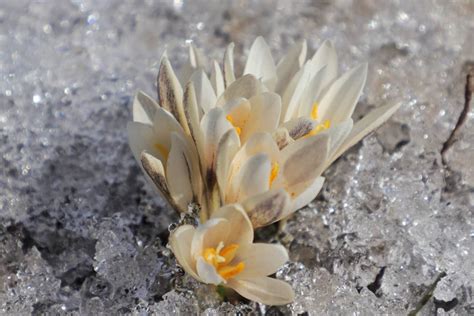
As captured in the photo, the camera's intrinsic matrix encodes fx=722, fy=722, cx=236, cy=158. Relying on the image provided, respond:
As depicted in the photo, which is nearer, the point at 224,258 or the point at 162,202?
the point at 224,258

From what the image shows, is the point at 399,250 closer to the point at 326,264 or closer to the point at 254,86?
the point at 326,264

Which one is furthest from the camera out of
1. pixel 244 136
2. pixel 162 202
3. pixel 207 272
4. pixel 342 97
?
pixel 162 202

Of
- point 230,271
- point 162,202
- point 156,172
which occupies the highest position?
point 156,172

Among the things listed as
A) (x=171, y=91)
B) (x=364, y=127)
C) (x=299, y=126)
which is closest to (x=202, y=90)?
(x=171, y=91)

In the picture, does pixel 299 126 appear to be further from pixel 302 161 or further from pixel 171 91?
pixel 171 91

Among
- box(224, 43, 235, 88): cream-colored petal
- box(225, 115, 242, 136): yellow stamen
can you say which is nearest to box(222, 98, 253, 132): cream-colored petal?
box(225, 115, 242, 136): yellow stamen

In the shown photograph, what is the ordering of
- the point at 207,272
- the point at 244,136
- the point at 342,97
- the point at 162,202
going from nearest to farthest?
1. the point at 207,272
2. the point at 244,136
3. the point at 342,97
4. the point at 162,202

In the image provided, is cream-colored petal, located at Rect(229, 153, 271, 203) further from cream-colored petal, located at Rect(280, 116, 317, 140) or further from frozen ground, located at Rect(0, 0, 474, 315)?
frozen ground, located at Rect(0, 0, 474, 315)

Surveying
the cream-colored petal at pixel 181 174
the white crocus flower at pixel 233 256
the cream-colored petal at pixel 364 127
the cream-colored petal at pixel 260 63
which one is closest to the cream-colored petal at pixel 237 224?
the white crocus flower at pixel 233 256
